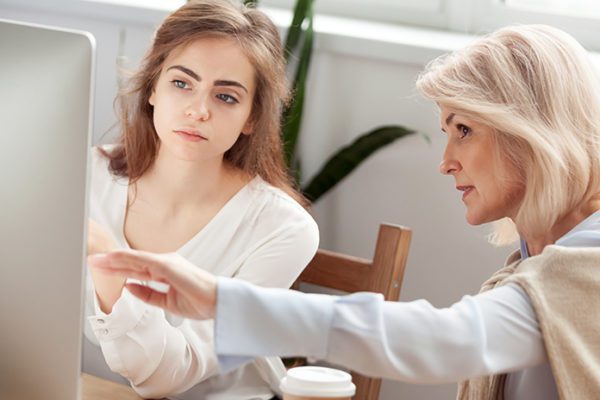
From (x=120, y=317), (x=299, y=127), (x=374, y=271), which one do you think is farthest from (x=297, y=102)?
(x=120, y=317)

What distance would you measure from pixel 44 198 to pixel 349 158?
1429 mm

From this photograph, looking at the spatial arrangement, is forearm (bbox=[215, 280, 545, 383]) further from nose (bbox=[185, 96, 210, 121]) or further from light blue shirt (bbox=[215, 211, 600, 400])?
nose (bbox=[185, 96, 210, 121])

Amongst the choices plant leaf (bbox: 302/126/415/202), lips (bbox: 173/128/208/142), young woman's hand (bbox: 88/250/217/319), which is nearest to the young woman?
lips (bbox: 173/128/208/142)

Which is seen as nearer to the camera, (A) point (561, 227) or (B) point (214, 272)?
(A) point (561, 227)

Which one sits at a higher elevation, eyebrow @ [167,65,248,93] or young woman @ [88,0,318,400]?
eyebrow @ [167,65,248,93]

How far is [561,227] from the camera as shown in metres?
1.47

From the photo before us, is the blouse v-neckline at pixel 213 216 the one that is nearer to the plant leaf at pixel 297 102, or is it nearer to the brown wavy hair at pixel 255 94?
the brown wavy hair at pixel 255 94

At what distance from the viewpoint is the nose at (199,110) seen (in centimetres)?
185

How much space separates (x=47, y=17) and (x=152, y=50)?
103 cm

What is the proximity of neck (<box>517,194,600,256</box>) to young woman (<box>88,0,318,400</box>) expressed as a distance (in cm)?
53

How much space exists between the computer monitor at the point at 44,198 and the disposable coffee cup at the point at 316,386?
0.27 meters

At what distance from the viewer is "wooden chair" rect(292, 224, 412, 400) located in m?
1.80

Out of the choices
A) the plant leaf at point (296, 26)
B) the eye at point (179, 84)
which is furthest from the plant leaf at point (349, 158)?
the eye at point (179, 84)

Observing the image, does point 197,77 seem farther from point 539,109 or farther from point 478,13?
point 478,13
